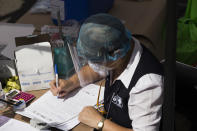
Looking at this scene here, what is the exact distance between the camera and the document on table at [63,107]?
3.85ft

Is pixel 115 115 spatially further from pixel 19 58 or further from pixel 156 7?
pixel 156 7

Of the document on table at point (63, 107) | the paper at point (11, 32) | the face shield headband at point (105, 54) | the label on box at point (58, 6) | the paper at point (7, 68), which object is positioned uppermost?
the label on box at point (58, 6)

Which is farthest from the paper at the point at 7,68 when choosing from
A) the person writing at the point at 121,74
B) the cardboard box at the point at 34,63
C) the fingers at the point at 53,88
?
the person writing at the point at 121,74

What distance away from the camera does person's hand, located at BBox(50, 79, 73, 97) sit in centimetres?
131

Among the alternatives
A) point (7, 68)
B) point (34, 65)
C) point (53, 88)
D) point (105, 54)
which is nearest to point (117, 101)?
point (105, 54)

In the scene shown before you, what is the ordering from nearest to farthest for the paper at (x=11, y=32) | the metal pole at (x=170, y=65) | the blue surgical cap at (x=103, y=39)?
the metal pole at (x=170, y=65) < the blue surgical cap at (x=103, y=39) < the paper at (x=11, y=32)

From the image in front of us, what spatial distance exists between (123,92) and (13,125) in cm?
53

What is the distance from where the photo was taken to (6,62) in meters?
1.34

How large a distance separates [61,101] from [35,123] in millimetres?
199

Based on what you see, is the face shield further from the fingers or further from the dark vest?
the fingers

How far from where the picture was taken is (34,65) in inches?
51.3

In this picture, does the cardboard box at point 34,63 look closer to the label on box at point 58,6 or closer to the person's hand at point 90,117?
the person's hand at point 90,117

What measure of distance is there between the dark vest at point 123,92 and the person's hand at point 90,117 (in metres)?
0.08

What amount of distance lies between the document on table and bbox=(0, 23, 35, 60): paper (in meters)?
0.42
